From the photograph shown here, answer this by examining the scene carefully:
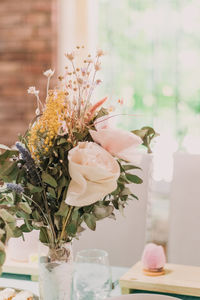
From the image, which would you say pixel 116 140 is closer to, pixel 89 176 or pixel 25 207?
pixel 89 176

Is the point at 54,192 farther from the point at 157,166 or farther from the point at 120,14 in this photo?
→ the point at 120,14

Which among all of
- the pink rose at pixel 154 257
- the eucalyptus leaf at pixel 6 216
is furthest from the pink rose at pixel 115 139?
the pink rose at pixel 154 257

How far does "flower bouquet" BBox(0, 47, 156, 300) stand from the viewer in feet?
3.25

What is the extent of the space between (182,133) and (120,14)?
1051 millimetres

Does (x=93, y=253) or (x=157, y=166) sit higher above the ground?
(x=93, y=253)

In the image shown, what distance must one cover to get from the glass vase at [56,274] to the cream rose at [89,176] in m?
0.16

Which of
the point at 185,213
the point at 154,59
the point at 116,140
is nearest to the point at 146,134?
the point at 116,140

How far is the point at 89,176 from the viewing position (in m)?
0.97


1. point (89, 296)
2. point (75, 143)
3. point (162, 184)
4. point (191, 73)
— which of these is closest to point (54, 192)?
point (75, 143)

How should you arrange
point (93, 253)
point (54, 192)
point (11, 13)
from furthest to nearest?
point (11, 13) → point (93, 253) → point (54, 192)

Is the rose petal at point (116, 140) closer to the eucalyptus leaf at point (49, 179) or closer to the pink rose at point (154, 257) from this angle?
the eucalyptus leaf at point (49, 179)

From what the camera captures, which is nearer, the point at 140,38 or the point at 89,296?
the point at 89,296

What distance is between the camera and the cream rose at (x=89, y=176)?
0.97 metres

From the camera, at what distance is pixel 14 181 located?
3.60 ft
